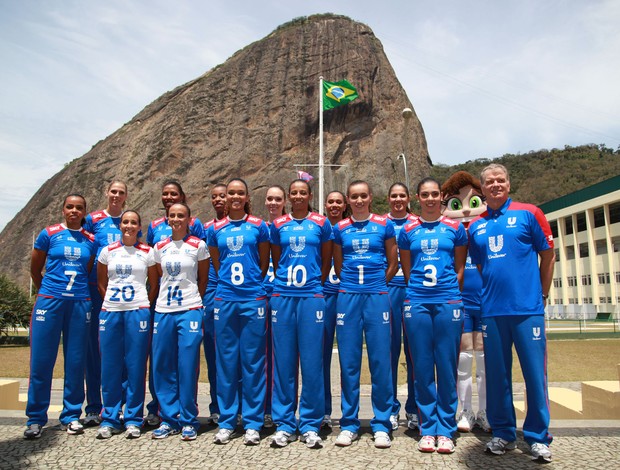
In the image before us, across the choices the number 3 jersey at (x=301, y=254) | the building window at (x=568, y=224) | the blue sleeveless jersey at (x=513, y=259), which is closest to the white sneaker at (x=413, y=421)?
the blue sleeveless jersey at (x=513, y=259)

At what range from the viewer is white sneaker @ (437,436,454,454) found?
15.0 feet

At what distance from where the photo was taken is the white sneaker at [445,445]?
15.0 ft

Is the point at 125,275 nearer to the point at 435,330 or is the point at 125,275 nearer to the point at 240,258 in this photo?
the point at 240,258

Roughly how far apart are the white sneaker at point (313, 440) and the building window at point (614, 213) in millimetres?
44970

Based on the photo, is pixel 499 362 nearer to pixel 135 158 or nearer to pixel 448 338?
pixel 448 338

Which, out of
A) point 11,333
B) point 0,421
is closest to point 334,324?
point 0,421

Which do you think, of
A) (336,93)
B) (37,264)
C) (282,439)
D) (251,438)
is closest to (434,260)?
(282,439)

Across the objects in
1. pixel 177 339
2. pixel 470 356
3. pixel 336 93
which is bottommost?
pixel 470 356

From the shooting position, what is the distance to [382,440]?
4.73 metres

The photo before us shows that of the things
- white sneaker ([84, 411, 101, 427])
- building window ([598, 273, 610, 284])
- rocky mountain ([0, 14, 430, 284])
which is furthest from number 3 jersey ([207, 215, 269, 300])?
rocky mountain ([0, 14, 430, 284])

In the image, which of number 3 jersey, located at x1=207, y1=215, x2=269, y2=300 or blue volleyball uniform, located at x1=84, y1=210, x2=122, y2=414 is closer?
number 3 jersey, located at x1=207, y1=215, x2=269, y2=300

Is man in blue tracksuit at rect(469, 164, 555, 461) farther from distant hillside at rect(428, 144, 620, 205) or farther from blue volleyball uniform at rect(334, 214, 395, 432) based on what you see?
distant hillside at rect(428, 144, 620, 205)

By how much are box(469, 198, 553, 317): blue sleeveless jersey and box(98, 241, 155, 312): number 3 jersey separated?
3521 mm

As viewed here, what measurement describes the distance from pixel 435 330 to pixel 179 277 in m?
2.66
